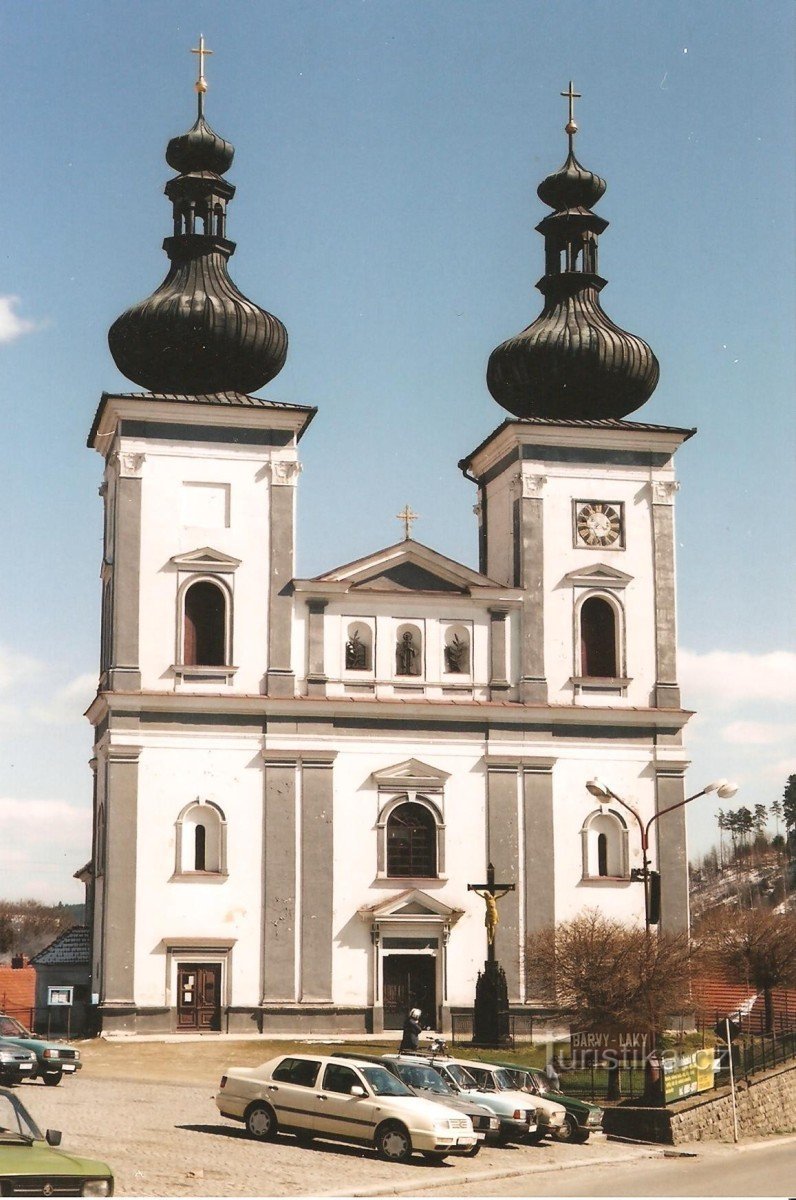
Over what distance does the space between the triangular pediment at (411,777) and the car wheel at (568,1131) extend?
669 inches

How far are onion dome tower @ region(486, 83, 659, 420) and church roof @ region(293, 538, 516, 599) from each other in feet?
17.4

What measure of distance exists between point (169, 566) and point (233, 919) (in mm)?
8857

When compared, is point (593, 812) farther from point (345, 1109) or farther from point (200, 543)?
point (345, 1109)

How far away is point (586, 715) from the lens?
4619cm

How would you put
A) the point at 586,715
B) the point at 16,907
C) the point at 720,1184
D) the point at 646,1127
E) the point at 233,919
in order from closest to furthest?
the point at 720,1184, the point at 646,1127, the point at 233,919, the point at 586,715, the point at 16,907

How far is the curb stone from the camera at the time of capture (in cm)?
2097

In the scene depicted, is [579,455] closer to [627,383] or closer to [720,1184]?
[627,383]

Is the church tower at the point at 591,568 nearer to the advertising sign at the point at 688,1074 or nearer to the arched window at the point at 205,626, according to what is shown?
the arched window at the point at 205,626

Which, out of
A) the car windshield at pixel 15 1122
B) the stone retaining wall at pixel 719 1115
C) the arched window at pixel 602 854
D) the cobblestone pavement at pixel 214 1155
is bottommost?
the stone retaining wall at pixel 719 1115

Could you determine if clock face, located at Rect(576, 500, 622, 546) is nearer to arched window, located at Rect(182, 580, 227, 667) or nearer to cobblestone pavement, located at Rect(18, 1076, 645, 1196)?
arched window, located at Rect(182, 580, 227, 667)

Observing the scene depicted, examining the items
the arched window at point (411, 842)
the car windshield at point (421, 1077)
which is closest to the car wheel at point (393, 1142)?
the car windshield at point (421, 1077)

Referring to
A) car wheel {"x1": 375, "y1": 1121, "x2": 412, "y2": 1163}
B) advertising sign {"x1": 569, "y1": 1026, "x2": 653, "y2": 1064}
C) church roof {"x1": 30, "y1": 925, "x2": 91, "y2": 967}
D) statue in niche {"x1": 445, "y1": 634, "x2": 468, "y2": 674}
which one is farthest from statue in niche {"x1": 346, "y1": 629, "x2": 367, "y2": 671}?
car wheel {"x1": 375, "y1": 1121, "x2": 412, "y2": 1163}

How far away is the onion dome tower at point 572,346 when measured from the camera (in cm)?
4800

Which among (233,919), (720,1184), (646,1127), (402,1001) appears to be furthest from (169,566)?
(720,1184)
